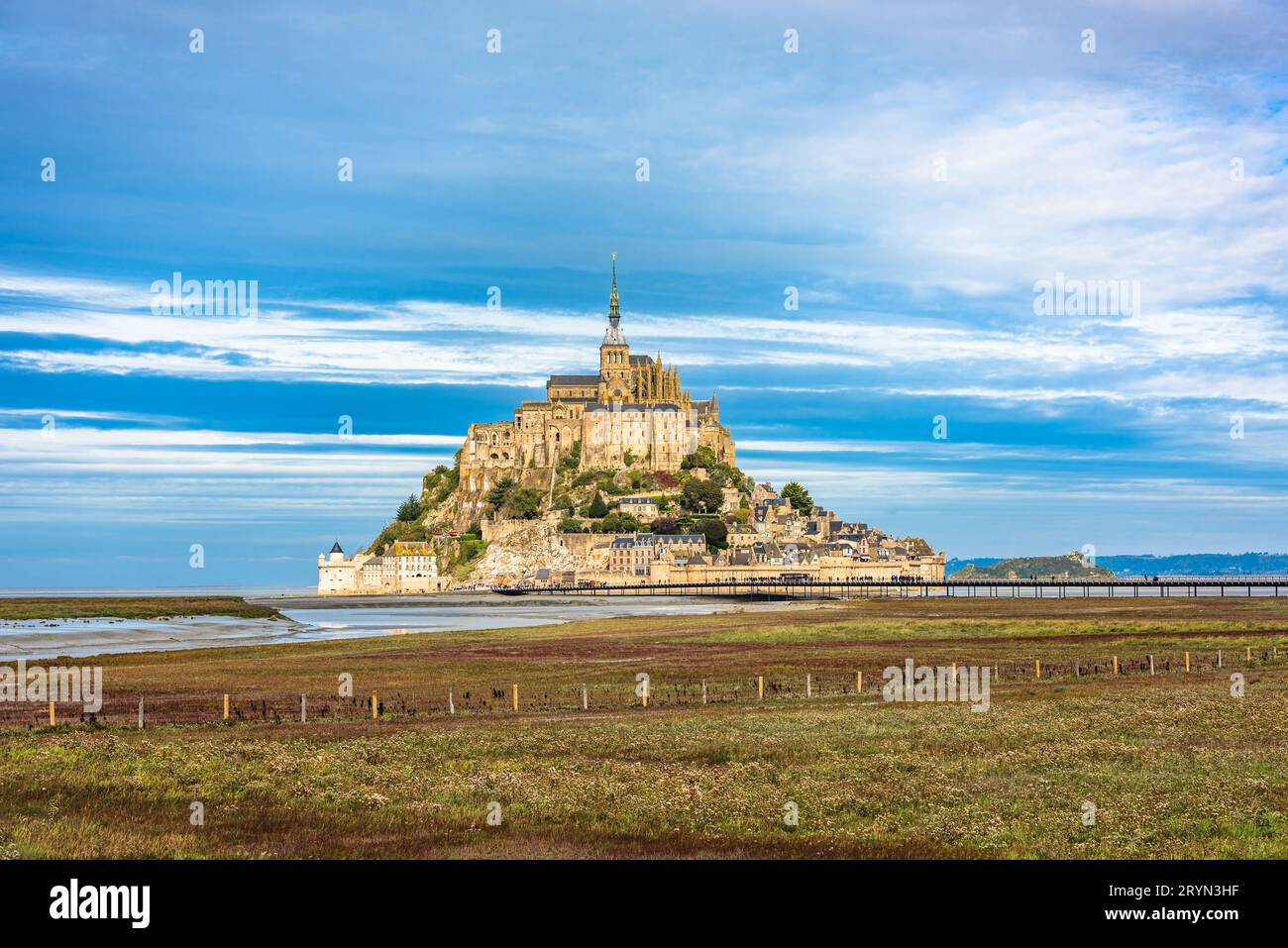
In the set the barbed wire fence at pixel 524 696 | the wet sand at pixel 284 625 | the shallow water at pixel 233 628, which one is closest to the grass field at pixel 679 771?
the barbed wire fence at pixel 524 696

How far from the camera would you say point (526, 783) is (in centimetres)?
2323

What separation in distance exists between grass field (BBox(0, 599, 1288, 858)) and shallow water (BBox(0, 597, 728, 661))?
2959 centimetres

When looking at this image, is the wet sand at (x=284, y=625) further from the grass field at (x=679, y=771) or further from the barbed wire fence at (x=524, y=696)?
the grass field at (x=679, y=771)

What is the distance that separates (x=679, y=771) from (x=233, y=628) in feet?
284

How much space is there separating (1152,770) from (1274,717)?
8958mm

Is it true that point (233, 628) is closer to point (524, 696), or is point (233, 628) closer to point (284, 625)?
point (284, 625)

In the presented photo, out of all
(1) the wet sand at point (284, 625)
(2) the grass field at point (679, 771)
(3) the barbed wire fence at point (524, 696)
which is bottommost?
(1) the wet sand at point (284, 625)

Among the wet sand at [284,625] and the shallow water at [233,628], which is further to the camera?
the wet sand at [284,625]

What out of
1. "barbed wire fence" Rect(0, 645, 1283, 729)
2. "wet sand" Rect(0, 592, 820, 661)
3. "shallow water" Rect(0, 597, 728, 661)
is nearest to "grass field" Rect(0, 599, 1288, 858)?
"barbed wire fence" Rect(0, 645, 1283, 729)

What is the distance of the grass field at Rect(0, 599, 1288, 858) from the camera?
736 inches

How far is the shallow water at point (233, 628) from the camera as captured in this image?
76.8 metres

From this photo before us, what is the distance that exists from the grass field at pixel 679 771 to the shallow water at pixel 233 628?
97.1 ft

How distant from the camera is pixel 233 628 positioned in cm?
10338

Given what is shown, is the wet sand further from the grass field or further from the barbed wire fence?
the grass field
